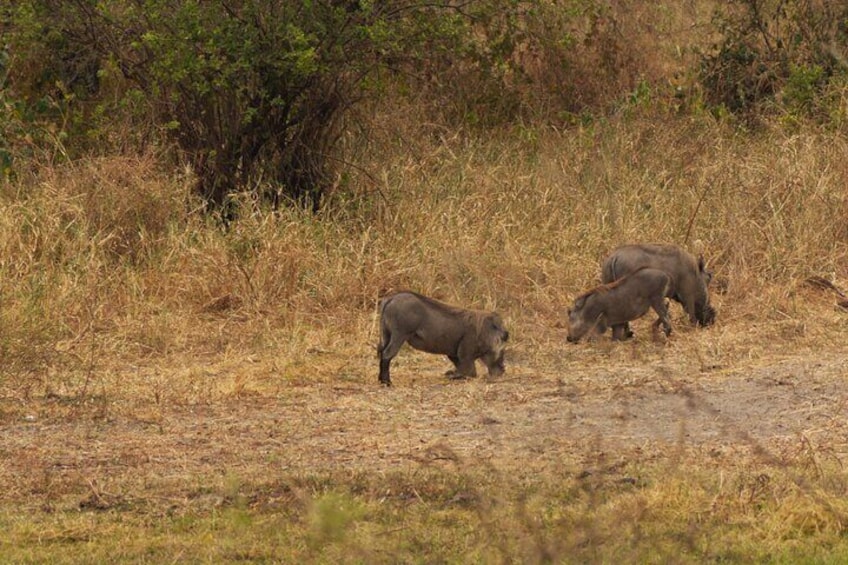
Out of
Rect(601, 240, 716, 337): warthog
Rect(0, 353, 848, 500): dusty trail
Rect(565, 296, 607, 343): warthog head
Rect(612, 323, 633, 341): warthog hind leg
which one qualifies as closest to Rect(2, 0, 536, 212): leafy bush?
Rect(601, 240, 716, 337): warthog

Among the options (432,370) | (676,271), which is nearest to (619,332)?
(676,271)

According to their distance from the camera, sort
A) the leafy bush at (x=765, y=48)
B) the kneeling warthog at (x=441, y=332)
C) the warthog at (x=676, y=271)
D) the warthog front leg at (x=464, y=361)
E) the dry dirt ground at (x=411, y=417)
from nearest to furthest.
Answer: the dry dirt ground at (x=411, y=417)
the kneeling warthog at (x=441, y=332)
the warthog front leg at (x=464, y=361)
the warthog at (x=676, y=271)
the leafy bush at (x=765, y=48)

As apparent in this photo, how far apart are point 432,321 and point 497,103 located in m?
8.42

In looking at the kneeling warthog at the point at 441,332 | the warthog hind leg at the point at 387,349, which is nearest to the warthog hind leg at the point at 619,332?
the kneeling warthog at the point at 441,332

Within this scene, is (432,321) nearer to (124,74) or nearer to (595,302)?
(595,302)

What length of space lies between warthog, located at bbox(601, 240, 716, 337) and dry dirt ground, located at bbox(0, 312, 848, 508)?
68cm

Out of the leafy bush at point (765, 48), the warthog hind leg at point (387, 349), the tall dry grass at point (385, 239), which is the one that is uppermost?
the leafy bush at point (765, 48)

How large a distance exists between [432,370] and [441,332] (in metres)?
0.72

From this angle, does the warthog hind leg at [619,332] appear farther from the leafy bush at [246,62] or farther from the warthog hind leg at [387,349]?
the leafy bush at [246,62]

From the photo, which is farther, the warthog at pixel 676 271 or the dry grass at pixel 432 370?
the warthog at pixel 676 271

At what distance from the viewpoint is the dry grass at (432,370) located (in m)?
6.07

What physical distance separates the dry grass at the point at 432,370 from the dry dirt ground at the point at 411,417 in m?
0.02

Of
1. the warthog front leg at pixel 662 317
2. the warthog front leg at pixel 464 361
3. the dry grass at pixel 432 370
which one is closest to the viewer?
the dry grass at pixel 432 370

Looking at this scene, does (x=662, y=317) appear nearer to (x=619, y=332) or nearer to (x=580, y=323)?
(x=619, y=332)
